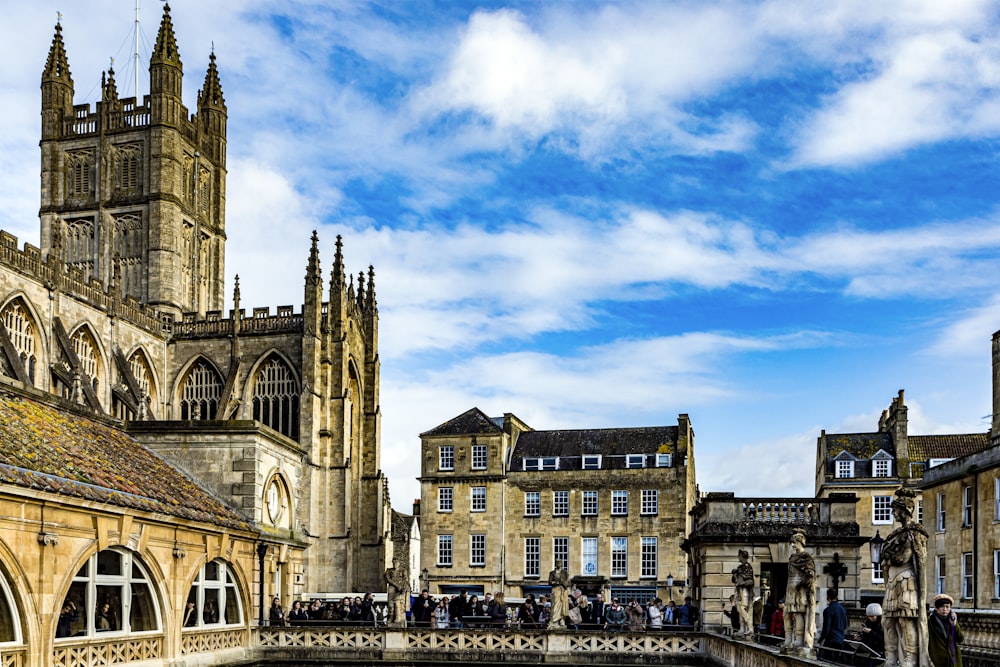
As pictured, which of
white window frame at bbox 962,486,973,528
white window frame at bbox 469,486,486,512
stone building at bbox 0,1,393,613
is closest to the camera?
white window frame at bbox 962,486,973,528

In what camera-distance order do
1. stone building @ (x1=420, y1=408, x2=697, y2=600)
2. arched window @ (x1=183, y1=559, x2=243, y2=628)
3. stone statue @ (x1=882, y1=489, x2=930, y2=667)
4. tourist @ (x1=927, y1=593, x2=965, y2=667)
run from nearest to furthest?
tourist @ (x1=927, y1=593, x2=965, y2=667), stone statue @ (x1=882, y1=489, x2=930, y2=667), arched window @ (x1=183, y1=559, x2=243, y2=628), stone building @ (x1=420, y1=408, x2=697, y2=600)

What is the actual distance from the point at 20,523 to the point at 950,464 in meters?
28.4

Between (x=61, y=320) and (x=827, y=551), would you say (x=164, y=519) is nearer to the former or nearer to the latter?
(x=827, y=551)

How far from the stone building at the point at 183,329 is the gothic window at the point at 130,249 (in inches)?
3.3

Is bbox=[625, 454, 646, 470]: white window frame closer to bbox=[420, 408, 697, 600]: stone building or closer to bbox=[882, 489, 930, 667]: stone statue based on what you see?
bbox=[420, 408, 697, 600]: stone building

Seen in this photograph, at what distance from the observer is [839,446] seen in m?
59.7

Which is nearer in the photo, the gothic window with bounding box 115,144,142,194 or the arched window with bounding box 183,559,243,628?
the arched window with bounding box 183,559,243,628

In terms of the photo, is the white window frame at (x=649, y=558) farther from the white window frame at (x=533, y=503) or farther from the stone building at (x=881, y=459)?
the stone building at (x=881, y=459)

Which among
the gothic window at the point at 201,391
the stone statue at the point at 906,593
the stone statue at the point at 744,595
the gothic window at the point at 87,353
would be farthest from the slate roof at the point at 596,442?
the stone statue at the point at 906,593

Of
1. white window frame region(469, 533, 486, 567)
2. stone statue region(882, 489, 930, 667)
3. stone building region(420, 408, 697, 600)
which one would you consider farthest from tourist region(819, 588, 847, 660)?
white window frame region(469, 533, 486, 567)

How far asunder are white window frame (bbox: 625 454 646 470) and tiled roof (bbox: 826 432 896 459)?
9.38 meters

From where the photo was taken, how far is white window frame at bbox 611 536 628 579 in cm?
5925

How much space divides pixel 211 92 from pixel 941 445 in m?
49.0

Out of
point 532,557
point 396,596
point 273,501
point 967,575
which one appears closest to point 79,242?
point 532,557
